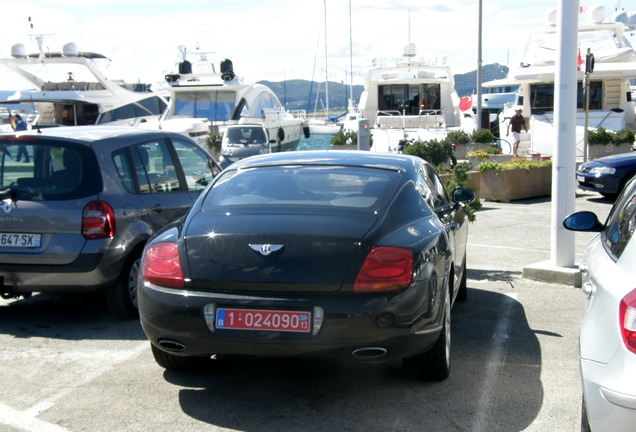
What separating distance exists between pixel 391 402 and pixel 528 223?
341 inches

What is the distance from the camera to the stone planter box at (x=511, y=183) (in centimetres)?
1566

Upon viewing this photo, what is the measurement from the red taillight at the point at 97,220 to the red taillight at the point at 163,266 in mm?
1697

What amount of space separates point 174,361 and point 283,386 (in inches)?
29.2

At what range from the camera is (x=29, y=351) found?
5922mm

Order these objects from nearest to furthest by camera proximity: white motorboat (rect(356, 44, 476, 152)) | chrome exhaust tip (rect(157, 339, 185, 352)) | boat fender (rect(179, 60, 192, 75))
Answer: chrome exhaust tip (rect(157, 339, 185, 352))
white motorboat (rect(356, 44, 476, 152))
boat fender (rect(179, 60, 192, 75))

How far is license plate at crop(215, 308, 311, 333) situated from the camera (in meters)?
4.27

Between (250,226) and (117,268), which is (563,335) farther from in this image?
(117,268)

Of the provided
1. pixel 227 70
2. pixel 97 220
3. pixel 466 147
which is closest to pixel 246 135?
pixel 466 147

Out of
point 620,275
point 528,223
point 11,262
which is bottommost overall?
point 528,223

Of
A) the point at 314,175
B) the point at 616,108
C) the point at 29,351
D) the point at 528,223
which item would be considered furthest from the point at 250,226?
the point at 616,108

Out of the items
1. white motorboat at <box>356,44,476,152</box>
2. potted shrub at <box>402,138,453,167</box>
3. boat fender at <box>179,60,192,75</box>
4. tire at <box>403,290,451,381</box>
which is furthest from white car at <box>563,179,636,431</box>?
boat fender at <box>179,60,192,75</box>

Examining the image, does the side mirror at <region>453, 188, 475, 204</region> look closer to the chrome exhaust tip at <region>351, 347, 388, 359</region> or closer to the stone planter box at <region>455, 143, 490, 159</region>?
the chrome exhaust tip at <region>351, 347, 388, 359</region>

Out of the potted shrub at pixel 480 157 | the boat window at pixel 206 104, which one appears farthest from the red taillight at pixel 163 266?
the boat window at pixel 206 104

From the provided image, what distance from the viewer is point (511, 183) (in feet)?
51.5
